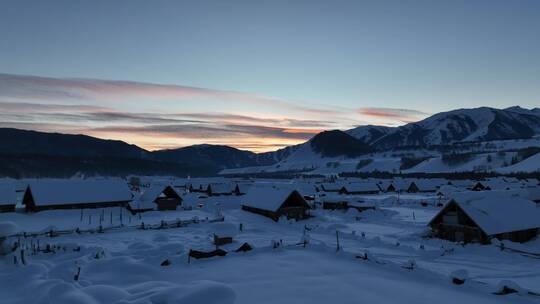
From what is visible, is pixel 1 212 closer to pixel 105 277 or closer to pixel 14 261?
pixel 14 261

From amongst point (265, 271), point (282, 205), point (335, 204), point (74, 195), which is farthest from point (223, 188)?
point (265, 271)

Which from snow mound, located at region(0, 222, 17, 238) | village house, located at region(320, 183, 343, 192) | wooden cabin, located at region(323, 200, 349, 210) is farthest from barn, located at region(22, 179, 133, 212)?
village house, located at region(320, 183, 343, 192)

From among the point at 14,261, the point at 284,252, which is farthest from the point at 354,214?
the point at 14,261

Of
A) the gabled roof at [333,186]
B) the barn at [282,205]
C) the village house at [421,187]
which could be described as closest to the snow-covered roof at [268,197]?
the barn at [282,205]

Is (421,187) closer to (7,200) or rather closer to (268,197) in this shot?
(268,197)

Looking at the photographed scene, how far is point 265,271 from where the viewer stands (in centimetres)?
1919

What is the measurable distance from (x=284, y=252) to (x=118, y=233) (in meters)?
17.5

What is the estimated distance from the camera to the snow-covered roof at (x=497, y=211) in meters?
29.5

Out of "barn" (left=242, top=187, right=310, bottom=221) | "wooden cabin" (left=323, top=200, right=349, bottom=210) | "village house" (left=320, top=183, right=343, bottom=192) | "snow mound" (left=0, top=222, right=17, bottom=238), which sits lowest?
"village house" (left=320, top=183, right=343, bottom=192)

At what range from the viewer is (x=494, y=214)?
3075 centimetres

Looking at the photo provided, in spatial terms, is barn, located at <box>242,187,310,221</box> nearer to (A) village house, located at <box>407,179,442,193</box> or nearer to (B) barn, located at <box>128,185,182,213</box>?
(B) barn, located at <box>128,185,182,213</box>

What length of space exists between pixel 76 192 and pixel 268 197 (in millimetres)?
24708

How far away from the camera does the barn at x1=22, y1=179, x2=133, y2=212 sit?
152 feet

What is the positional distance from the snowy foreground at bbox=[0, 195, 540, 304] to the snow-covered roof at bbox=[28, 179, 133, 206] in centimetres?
1710
